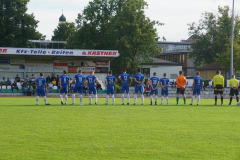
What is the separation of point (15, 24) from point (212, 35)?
3797cm

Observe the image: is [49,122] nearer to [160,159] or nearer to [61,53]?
[160,159]

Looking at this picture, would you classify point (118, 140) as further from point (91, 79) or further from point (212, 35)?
point (212, 35)

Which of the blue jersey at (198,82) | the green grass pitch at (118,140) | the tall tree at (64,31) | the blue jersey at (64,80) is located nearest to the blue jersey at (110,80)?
the blue jersey at (64,80)

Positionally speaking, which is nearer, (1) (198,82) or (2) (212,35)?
(1) (198,82)

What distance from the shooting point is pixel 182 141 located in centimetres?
743

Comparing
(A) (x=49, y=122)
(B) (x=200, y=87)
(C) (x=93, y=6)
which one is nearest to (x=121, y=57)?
(C) (x=93, y=6)

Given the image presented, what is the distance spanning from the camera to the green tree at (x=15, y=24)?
50928 millimetres

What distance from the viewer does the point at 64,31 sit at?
7638 centimetres

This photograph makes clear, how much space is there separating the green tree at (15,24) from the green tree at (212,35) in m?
33.3

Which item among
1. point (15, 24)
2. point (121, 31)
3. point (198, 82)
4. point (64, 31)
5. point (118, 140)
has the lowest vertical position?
point (118, 140)

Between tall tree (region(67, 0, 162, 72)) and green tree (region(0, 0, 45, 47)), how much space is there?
878cm

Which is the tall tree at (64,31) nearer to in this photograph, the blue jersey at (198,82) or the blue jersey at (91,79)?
the blue jersey at (91,79)

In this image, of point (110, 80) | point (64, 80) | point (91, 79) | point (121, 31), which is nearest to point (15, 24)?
point (121, 31)

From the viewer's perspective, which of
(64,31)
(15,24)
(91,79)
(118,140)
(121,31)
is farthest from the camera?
(64,31)
